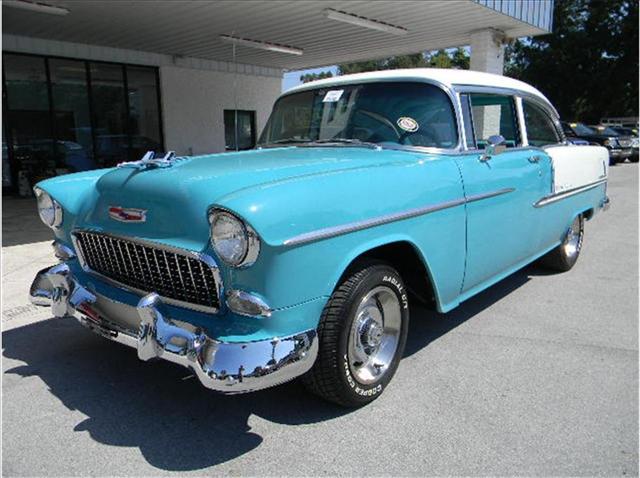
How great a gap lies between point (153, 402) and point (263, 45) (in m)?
11.2

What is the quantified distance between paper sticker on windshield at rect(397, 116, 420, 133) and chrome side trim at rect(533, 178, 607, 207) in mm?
1408

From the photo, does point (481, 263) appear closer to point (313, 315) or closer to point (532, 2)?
point (313, 315)

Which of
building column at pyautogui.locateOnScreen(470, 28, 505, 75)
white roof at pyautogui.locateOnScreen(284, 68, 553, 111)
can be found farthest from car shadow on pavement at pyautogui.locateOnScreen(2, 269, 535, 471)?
building column at pyautogui.locateOnScreen(470, 28, 505, 75)

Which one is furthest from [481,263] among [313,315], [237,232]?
[237,232]

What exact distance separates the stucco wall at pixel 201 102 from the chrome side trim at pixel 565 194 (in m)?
9.93

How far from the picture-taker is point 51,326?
3.99 m

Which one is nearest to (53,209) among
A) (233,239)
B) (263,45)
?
(233,239)

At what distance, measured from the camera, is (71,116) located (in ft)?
41.0

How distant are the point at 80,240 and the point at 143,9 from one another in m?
7.60

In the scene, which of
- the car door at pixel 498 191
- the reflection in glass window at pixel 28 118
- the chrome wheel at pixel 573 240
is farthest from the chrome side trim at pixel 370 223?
the reflection in glass window at pixel 28 118

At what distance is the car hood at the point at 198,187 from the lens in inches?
91.8

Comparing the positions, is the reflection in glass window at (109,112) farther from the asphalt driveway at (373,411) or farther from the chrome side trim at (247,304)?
the chrome side trim at (247,304)

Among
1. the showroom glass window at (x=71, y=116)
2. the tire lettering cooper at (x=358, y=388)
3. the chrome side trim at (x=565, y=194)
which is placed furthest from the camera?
the showroom glass window at (x=71, y=116)

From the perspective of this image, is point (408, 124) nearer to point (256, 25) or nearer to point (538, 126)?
point (538, 126)
